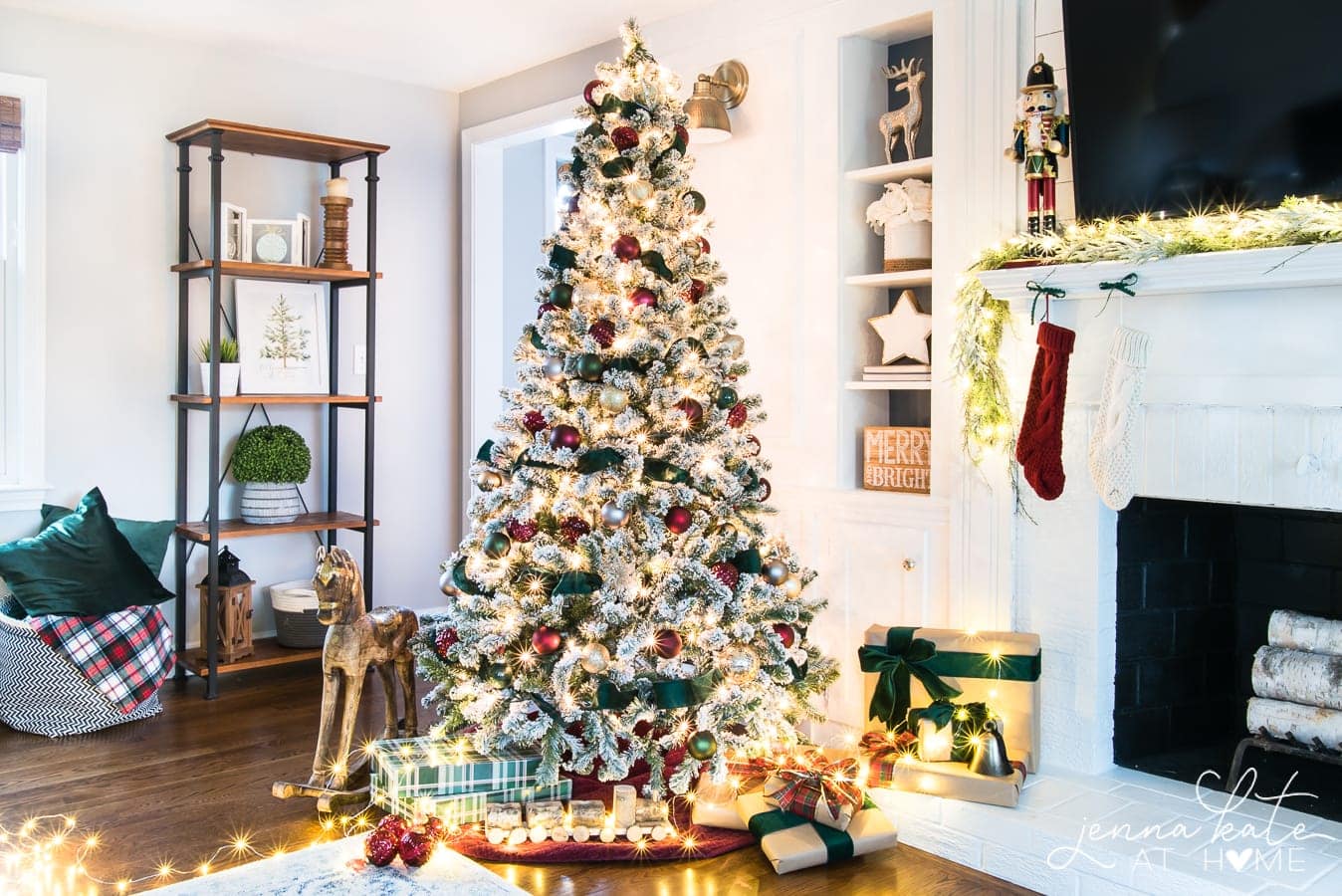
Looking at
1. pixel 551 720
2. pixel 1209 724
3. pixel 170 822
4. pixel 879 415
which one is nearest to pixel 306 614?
pixel 170 822

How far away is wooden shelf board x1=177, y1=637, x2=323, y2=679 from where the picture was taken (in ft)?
13.6

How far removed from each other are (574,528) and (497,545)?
0.66ft

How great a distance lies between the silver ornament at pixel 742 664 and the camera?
2.93 m

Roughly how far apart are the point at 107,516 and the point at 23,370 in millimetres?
648

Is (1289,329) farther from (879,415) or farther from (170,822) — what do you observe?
(170,822)

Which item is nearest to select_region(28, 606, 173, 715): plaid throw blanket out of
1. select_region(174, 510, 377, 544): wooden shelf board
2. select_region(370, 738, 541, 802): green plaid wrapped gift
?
select_region(174, 510, 377, 544): wooden shelf board

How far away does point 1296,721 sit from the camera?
2678mm

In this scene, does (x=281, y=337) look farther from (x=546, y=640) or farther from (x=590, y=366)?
(x=546, y=640)

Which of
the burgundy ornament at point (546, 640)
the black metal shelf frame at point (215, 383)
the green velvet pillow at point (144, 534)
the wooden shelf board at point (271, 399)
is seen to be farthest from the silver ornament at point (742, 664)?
the green velvet pillow at point (144, 534)

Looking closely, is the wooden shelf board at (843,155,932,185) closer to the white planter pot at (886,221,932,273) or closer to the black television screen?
the white planter pot at (886,221,932,273)

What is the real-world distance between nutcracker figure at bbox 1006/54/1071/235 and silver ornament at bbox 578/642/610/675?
1502 mm

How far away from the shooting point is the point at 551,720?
2.89 meters

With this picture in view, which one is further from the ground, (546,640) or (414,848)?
(546,640)

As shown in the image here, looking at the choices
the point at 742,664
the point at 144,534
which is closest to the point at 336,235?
the point at 144,534
